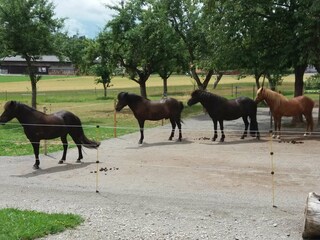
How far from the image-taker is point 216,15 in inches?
814

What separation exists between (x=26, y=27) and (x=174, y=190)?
1794cm

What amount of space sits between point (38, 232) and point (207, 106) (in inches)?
447

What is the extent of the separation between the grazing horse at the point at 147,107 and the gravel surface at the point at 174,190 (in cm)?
179

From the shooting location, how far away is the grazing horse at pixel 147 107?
1683 cm

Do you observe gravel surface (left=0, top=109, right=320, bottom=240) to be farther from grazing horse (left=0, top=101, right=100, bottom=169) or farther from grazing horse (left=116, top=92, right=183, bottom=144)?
grazing horse (left=116, top=92, right=183, bottom=144)

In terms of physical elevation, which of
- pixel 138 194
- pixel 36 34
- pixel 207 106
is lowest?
pixel 138 194

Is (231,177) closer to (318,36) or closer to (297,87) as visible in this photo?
(318,36)

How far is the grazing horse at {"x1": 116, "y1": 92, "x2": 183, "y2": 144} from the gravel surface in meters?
1.79

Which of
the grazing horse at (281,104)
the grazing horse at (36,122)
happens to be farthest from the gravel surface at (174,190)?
the grazing horse at (281,104)

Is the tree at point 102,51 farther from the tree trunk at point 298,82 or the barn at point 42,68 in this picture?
the barn at point 42,68

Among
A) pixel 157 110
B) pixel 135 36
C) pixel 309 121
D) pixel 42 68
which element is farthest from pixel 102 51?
pixel 42 68

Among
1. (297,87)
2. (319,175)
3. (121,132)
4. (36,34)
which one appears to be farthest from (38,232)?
(36,34)

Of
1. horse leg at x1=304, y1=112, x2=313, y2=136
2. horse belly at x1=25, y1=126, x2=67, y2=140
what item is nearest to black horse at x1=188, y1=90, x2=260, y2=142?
horse leg at x1=304, y1=112, x2=313, y2=136

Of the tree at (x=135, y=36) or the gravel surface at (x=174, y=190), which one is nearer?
the gravel surface at (x=174, y=190)
